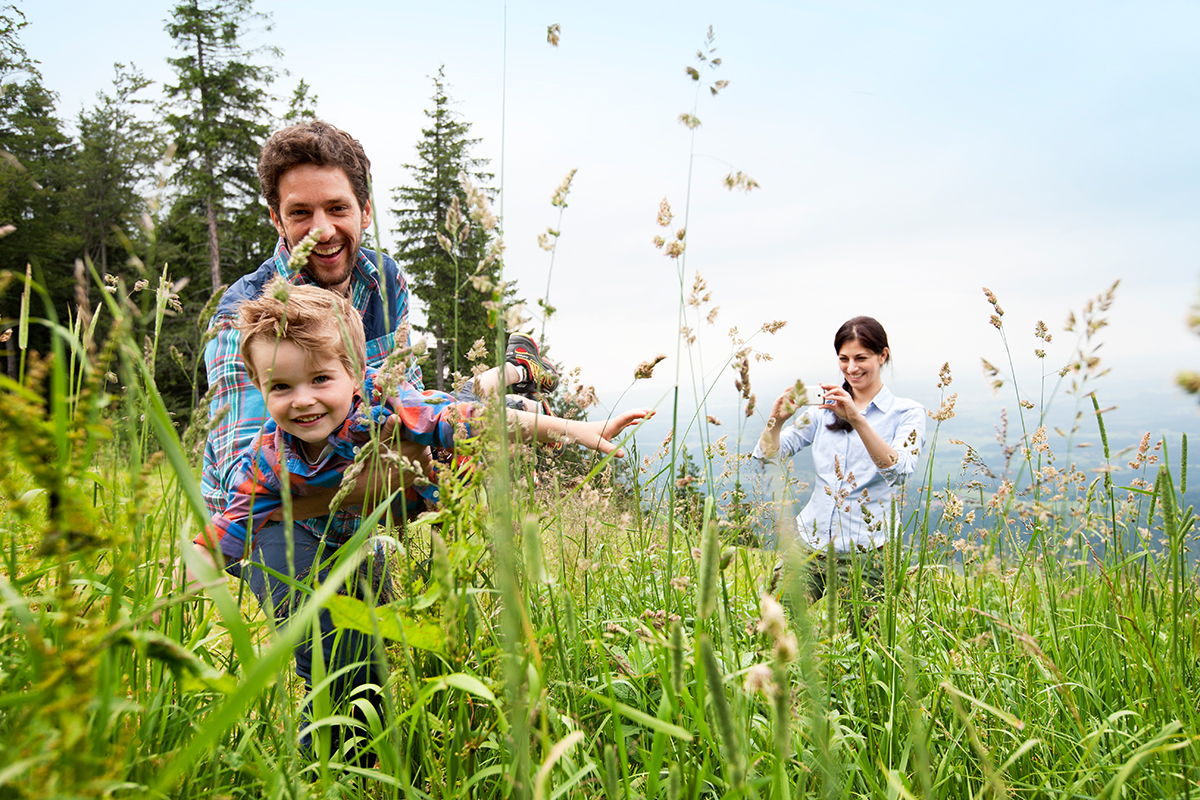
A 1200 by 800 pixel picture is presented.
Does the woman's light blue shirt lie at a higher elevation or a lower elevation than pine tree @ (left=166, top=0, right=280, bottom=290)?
lower

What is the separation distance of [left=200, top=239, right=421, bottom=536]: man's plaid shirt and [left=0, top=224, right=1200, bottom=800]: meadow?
572 millimetres

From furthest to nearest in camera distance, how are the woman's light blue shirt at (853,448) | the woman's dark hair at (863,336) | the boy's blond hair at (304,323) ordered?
the woman's dark hair at (863,336), the woman's light blue shirt at (853,448), the boy's blond hair at (304,323)

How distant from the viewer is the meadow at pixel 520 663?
0.68 metres

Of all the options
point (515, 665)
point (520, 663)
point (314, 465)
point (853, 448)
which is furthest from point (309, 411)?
point (853, 448)

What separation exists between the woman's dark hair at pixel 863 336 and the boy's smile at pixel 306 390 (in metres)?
3.55

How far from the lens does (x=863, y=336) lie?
4.71 m

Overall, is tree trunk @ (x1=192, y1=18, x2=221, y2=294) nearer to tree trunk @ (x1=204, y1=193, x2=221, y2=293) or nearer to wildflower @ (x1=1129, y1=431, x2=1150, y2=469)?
tree trunk @ (x1=204, y1=193, x2=221, y2=293)

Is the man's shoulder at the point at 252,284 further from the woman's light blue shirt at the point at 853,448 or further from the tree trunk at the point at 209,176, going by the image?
the tree trunk at the point at 209,176

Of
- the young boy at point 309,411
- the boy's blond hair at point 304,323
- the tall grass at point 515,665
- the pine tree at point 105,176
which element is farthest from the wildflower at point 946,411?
the pine tree at point 105,176

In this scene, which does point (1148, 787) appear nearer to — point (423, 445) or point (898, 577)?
point (898, 577)

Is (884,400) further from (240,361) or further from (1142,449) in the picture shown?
(240,361)

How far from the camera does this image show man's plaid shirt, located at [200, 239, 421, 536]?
2.37 m

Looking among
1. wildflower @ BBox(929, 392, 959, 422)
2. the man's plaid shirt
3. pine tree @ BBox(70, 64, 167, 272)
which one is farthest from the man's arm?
pine tree @ BBox(70, 64, 167, 272)

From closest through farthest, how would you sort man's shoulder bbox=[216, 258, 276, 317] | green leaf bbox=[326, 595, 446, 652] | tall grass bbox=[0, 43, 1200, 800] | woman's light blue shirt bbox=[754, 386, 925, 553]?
tall grass bbox=[0, 43, 1200, 800] → green leaf bbox=[326, 595, 446, 652] → man's shoulder bbox=[216, 258, 276, 317] → woman's light blue shirt bbox=[754, 386, 925, 553]
